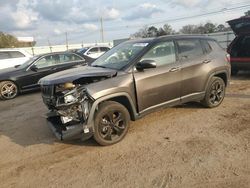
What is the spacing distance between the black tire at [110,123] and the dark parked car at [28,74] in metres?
6.42

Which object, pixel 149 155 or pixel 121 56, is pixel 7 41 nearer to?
pixel 121 56

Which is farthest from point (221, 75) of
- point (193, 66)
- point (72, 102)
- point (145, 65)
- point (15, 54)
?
point (15, 54)

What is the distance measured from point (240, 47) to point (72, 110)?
796 centimetres

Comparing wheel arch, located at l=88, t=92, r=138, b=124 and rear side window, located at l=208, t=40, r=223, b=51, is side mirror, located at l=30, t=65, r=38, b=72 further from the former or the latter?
rear side window, located at l=208, t=40, r=223, b=51

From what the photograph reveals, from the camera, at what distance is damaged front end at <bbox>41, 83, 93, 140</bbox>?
476 cm

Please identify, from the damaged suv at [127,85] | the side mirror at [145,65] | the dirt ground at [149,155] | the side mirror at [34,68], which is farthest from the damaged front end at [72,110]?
the side mirror at [34,68]

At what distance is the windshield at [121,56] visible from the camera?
558cm

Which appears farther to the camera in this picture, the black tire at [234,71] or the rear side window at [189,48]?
the black tire at [234,71]

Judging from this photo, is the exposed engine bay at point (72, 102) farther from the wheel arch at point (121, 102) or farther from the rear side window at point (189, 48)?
the rear side window at point (189, 48)

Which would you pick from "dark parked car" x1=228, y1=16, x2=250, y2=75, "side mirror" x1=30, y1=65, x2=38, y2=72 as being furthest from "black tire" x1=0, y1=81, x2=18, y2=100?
"dark parked car" x1=228, y1=16, x2=250, y2=75

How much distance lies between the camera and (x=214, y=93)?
6906 mm

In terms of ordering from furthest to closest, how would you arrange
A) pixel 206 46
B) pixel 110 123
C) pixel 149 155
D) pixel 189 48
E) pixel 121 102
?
pixel 206 46
pixel 189 48
pixel 121 102
pixel 110 123
pixel 149 155

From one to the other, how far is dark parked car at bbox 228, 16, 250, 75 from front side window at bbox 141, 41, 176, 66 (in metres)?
4.89

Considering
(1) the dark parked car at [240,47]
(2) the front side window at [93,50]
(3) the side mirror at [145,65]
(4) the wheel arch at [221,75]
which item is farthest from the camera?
(2) the front side window at [93,50]
